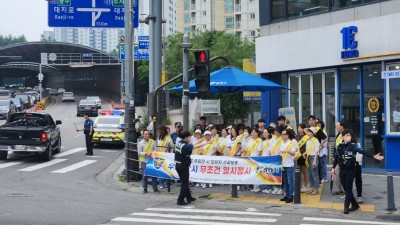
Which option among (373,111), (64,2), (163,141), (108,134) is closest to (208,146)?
(163,141)

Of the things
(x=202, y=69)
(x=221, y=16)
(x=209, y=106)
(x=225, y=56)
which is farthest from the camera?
(x=221, y=16)

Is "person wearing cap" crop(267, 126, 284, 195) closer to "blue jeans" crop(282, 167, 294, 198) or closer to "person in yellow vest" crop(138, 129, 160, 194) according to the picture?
"blue jeans" crop(282, 167, 294, 198)

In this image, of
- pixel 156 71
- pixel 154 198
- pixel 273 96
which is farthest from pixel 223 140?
pixel 273 96

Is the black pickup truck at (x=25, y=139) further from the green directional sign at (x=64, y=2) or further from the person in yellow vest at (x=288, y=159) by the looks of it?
the person in yellow vest at (x=288, y=159)

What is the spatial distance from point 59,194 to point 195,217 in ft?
15.3

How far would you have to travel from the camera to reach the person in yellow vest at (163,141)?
1658 centimetres

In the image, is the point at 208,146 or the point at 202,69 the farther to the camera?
the point at 208,146

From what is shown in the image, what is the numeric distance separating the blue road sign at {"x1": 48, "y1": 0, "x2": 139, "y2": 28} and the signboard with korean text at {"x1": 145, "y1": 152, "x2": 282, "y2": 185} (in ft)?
23.0

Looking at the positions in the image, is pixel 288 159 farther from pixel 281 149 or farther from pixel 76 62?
pixel 76 62

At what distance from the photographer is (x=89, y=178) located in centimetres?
1920

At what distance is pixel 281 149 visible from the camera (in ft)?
48.6

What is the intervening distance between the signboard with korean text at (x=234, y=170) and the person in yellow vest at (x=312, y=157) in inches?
37.4

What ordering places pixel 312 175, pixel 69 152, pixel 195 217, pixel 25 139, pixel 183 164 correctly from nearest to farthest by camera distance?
pixel 195 217 < pixel 183 164 < pixel 312 175 < pixel 25 139 < pixel 69 152

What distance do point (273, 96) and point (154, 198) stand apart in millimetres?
9639
